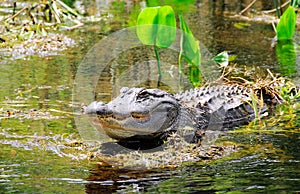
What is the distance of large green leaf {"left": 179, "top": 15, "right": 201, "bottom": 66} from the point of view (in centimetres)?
568

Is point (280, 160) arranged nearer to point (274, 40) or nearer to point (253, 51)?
point (253, 51)

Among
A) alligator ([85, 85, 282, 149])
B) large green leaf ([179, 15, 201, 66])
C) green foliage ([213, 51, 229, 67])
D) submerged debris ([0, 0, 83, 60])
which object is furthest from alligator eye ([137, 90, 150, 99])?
submerged debris ([0, 0, 83, 60])

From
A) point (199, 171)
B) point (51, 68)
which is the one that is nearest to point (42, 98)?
point (51, 68)

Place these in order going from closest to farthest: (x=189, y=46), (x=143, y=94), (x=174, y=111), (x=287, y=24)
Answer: (x=143, y=94) < (x=174, y=111) < (x=189, y=46) < (x=287, y=24)

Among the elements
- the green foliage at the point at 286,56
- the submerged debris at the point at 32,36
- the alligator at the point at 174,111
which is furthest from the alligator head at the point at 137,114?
the submerged debris at the point at 32,36

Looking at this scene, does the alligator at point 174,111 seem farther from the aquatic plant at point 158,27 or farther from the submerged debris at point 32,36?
the submerged debris at point 32,36

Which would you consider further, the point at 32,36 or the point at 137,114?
the point at 32,36

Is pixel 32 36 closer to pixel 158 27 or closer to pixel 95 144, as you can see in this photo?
pixel 158 27

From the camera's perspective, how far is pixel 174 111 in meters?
4.53

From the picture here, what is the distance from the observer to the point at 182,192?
10.8 feet

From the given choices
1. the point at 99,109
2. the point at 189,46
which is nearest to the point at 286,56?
the point at 189,46

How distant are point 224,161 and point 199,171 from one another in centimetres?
30

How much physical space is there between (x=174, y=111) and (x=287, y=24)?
9.57 feet

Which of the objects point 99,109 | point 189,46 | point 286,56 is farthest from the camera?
point 286,56
